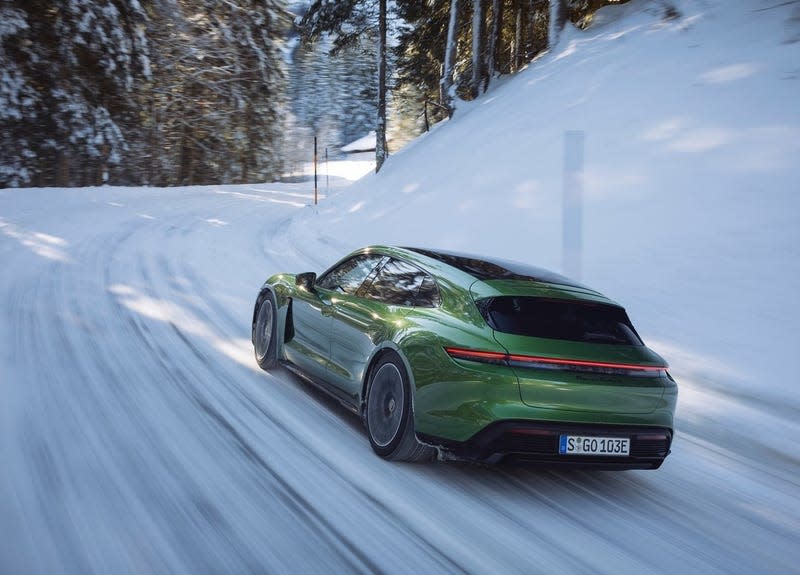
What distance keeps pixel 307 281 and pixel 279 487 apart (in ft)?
7.82

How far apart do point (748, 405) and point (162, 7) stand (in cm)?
3606

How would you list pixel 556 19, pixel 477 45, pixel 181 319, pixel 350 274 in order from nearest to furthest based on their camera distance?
1. pixel 350 274
2. pixel 181 319
3. pixel 556 19
4. pixel 477 45

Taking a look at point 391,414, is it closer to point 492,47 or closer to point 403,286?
point 403,286

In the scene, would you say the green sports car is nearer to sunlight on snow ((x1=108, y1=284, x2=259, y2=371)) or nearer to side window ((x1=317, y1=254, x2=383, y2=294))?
side window ((x1=317, y1=254, x2=383, y2=294))

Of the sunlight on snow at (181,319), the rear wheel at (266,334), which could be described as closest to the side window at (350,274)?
the rear wheel at (266,334)

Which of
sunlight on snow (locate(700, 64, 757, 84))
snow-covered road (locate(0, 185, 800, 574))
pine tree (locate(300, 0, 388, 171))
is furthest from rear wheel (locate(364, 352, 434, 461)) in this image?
pine tree (locate(300, 0, 388, 171))

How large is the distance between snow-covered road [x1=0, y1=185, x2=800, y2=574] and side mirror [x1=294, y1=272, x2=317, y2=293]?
2.62 feet

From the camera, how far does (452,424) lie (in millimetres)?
4312

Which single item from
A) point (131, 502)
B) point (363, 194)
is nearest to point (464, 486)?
point (131, 502)

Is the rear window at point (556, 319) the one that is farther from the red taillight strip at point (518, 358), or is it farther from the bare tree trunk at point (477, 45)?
the bare tree trunk at point (477, 45)

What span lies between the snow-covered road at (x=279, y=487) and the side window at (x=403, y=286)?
94 centimetres

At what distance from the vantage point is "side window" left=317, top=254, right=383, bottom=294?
5762 mm

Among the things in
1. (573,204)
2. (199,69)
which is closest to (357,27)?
(573,204)

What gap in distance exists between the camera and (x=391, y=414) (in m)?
4.82
